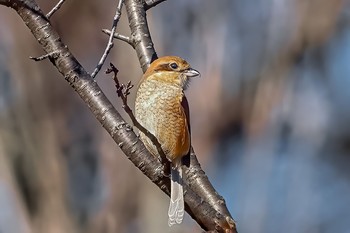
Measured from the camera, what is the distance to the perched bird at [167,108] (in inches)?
106

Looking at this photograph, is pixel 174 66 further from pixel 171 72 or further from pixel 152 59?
pixel 152 59

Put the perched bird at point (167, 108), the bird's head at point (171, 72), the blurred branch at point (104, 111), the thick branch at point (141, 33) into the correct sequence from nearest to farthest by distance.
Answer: the blurred branch at point (104, 111) → the perched bird at point (167, 108) → the bird's head at point (171, 72) → the thick branch at point (141, 33)

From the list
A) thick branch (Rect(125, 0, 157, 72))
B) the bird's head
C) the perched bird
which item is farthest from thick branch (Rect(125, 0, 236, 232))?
the bird's head

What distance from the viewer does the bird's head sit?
281 cm

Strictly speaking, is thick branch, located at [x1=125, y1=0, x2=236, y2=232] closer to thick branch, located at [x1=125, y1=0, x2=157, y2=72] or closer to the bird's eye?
thick branch, located at [x1=125, y1=0, x2=157, y2=72]

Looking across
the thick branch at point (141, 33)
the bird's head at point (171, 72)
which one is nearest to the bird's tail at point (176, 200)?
the bird's head at point (171, 72)

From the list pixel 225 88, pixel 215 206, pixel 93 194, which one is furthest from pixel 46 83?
pixel 215 206

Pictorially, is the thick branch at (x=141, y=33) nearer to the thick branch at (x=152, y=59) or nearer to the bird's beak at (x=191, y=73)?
the thick branch at (x=152, y=59)

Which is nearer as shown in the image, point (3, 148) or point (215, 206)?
point (215, 206)

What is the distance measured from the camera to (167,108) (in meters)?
2.75

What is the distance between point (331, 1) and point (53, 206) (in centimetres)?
268

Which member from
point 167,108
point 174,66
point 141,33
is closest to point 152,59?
point 141,33

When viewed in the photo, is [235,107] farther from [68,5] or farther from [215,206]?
[215,206]

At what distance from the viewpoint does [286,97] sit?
657 centimetres
